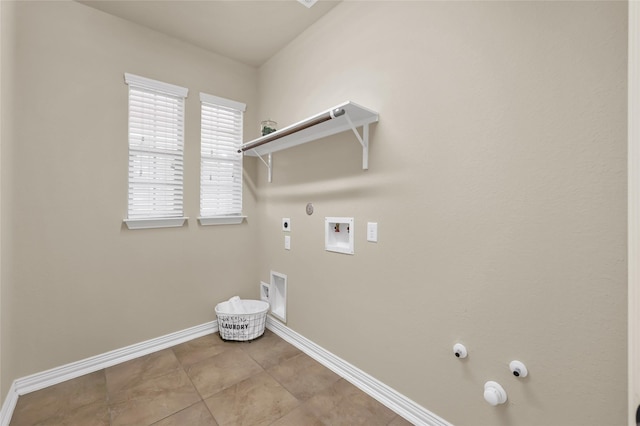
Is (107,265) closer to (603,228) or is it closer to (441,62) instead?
(441,62)

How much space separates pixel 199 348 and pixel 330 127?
2127 mm

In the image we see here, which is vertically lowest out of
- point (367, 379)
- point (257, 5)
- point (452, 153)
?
point (367, 379)

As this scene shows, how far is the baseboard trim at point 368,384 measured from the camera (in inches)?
61.4

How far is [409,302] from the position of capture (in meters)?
1.63

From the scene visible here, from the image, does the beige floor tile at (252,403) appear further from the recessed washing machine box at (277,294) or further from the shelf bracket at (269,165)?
the shelf bracket at (269,165)

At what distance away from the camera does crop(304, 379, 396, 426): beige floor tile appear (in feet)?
5.23

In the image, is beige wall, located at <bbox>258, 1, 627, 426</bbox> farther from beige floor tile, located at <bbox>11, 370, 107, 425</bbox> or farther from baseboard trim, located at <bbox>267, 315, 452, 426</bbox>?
beige floor tile, located at <bbox>11, 370, 107, 425</bbox>

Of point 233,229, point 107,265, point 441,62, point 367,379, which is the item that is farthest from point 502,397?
point 107,265

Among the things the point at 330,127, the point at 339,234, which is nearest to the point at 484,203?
the point at 339,234

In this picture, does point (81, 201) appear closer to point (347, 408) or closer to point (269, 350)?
point (269, 350)

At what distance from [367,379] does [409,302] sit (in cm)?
65

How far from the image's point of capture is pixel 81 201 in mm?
2037

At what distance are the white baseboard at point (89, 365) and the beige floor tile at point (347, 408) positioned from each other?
1384 millimetres

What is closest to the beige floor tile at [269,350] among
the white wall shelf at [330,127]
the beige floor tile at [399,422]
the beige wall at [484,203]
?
the beige wall at [484,203]
